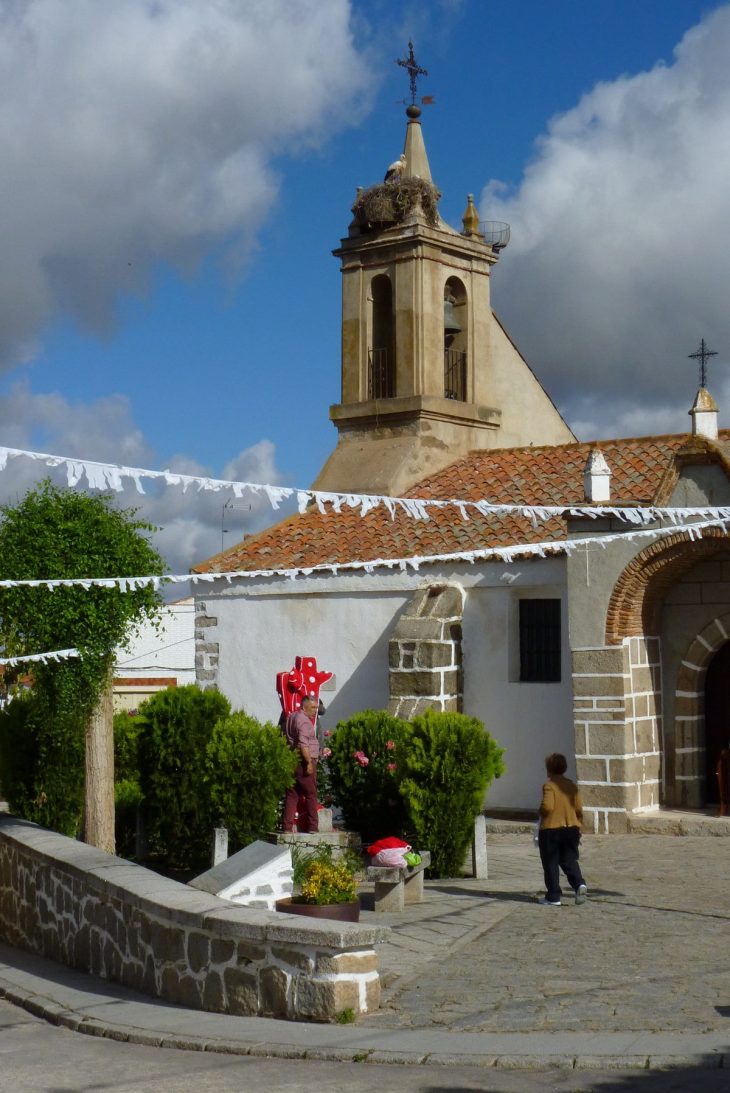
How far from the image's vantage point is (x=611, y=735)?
1714 cm

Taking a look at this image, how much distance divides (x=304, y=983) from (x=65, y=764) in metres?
8.68

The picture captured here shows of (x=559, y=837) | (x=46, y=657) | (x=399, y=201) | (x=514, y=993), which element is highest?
(x=399, y=201)

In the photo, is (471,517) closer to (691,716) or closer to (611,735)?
(691,716)

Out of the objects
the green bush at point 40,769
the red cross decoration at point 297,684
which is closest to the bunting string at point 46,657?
the green bush at point 40,769

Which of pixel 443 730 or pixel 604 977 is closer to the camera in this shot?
pixel 604 977

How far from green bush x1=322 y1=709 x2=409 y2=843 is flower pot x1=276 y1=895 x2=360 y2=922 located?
446cm

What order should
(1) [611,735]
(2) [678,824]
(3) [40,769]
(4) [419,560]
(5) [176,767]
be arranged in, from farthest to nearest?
1. (1) [611,735]
2. (2) [678,824]
3. (3) [40,769]
4. (5) [176,767]
5. (4) [419,560]

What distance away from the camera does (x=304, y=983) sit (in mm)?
7879

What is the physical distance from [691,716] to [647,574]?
6.99ft

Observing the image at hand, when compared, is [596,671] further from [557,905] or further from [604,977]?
[604,977]

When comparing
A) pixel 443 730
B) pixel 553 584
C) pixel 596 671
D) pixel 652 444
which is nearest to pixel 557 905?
pixel 443 730

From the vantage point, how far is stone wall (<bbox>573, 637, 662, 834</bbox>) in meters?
17.1

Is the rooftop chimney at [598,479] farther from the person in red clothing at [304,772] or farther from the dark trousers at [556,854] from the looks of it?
the dark trousers at [556,854]

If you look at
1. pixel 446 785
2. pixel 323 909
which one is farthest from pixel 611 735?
pixel 323 909
